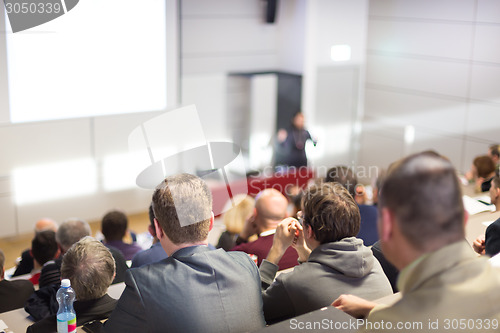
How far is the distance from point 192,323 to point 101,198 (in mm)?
5423

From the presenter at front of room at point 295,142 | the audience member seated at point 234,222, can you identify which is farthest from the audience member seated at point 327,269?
the presenter at front of room at point 295,142

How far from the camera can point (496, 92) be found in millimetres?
7414

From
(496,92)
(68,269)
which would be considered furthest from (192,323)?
(496,92)

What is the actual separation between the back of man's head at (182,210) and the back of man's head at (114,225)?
2262 millimetres

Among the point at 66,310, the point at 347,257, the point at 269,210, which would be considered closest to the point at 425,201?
the point at 347,257

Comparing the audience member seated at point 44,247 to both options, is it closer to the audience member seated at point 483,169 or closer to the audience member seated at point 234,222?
the audience member seated at point 234,222

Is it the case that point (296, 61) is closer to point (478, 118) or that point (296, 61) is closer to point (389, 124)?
point (389, 124)

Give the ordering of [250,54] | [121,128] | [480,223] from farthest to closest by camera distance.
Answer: [250,54]
[121,128]
[480,223]

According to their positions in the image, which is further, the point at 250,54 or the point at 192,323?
the point at 250,54

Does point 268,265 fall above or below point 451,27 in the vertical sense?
below

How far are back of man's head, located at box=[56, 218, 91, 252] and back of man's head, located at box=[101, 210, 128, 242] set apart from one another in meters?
0.30

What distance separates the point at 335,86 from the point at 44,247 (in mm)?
5609

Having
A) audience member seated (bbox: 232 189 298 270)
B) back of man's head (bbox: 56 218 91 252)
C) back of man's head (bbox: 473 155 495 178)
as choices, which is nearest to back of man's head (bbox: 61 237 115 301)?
audience member seated (bbox: 232 189 298 270)

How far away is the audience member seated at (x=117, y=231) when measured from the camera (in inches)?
169
